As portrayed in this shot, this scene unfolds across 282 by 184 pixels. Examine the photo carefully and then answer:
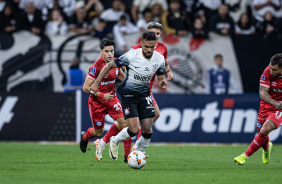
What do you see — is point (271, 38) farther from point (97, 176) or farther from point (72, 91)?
point (97, 176)

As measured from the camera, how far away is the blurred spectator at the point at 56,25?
19047 millimetres

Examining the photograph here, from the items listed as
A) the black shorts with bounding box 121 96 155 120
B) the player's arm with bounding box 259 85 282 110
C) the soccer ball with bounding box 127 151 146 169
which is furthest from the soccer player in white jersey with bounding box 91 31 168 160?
the player's arm with bounding box 259 85 282 110

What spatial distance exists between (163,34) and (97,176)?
11.3m

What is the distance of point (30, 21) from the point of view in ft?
62.7

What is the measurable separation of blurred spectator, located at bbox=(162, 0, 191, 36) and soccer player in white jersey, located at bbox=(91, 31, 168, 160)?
9.54 meters

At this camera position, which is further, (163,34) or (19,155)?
(163,34)

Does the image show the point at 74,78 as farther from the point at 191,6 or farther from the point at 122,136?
the point at 122,136

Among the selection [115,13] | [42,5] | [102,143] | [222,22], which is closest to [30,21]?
[42,5]

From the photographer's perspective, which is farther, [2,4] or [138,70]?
[2,4]

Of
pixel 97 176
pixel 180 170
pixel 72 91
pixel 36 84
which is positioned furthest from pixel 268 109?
pixel 36 84

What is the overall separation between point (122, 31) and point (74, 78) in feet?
7.96

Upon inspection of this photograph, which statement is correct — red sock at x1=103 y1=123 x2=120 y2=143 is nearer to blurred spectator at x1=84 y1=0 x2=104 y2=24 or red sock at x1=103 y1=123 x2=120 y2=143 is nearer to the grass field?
the grass field

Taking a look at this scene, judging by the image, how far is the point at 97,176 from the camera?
886cm

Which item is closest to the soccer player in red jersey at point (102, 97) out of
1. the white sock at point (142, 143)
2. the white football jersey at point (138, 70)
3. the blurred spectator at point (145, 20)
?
the white football jersey at point (138, 70)
